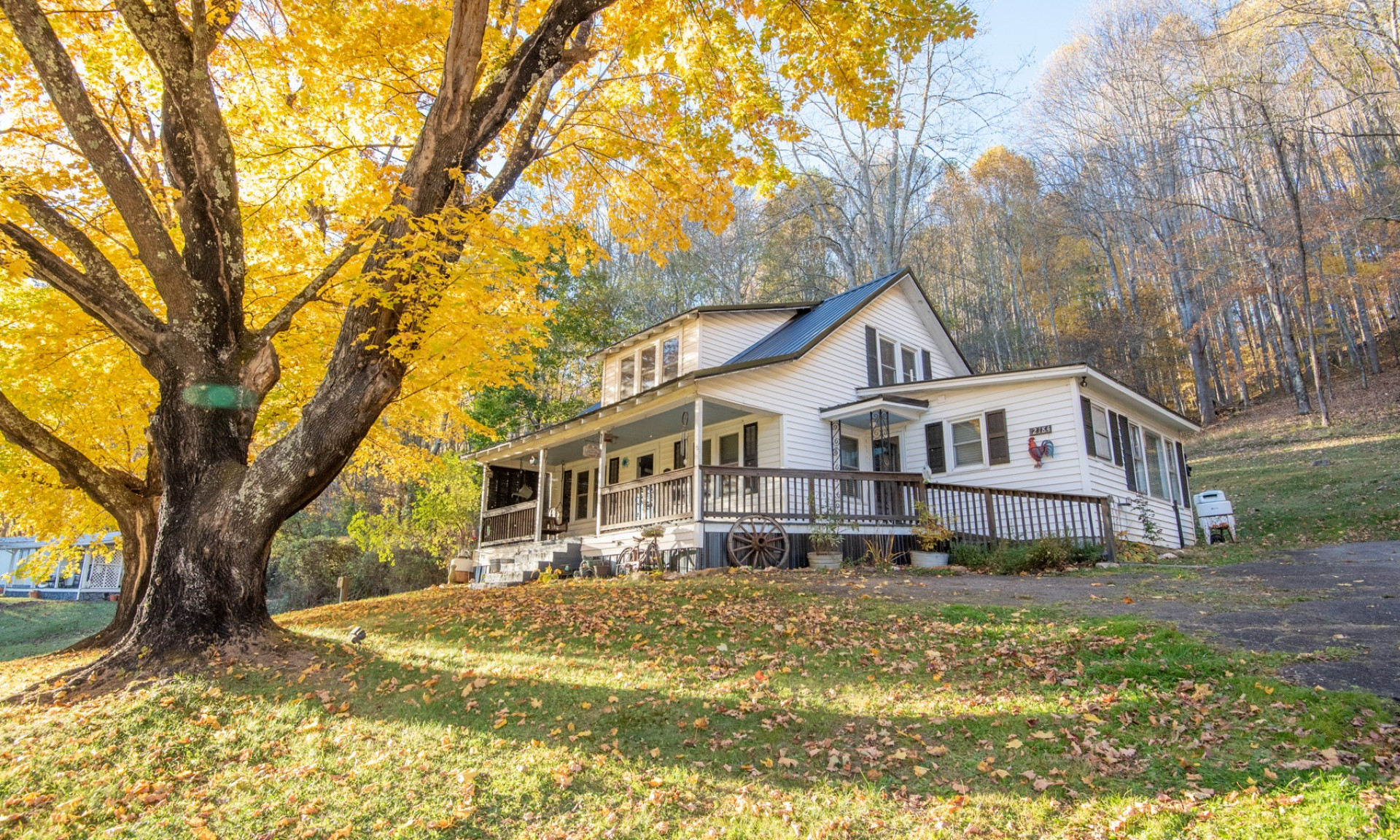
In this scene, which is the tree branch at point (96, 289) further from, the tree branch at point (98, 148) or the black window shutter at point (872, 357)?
the black window shutter at point (872, 357)

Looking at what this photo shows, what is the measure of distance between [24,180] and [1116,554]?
17160mm

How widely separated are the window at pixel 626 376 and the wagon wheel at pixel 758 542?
7392mm

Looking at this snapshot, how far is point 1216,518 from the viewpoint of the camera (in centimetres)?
1783

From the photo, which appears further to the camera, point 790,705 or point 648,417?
point 648,417

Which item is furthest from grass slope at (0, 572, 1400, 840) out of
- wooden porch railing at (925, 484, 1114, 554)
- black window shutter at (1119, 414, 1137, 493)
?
black window shutter at (1119, 414, 1137, 493)

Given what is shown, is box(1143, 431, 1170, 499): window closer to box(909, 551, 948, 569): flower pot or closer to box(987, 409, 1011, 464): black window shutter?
box(987, 409, 1011, 464): black window shutter

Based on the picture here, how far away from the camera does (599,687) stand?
6191mm

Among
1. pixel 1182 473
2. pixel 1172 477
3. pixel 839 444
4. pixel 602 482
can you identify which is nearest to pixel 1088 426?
pixel 839 444

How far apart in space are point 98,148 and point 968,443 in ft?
51.5

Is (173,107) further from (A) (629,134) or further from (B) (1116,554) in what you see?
(B) (1116,554)

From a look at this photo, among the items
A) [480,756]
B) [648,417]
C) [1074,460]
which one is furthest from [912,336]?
[480,756]

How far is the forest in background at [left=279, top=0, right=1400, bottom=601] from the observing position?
81.9 ft

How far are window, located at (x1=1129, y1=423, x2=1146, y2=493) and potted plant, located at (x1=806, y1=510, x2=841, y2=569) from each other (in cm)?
790

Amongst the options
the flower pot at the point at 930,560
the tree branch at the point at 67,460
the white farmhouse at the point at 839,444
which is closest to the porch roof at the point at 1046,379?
the white farmhouse at the point at 839,444
